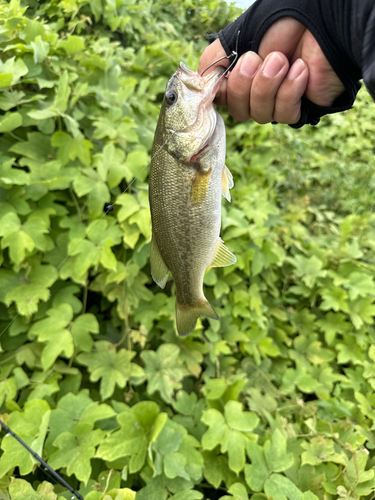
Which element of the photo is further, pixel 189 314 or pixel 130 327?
pixel 130 327

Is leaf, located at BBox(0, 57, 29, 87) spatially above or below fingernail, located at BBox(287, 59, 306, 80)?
below

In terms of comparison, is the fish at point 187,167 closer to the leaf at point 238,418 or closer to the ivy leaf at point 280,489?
the leaf at point 238,418

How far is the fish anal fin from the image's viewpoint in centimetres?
106

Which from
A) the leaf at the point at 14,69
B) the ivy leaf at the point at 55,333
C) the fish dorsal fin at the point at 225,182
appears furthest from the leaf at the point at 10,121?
the fish dorsal fin at the point at 225,182

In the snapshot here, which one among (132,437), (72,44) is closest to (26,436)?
(132,437)

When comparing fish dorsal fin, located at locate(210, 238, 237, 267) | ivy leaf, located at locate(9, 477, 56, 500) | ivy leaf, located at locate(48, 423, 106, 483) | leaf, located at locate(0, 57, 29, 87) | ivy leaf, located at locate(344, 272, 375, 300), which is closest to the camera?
ivy leaf, located at locate(9, 477, 56, 500)

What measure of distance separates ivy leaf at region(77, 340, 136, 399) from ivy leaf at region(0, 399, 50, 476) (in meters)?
0.33

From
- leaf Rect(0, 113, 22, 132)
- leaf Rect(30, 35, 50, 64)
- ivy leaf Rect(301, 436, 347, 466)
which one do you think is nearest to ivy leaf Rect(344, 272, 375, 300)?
ivy leaf Rect(301, 436, 347, 466)

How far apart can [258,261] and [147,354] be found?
98 cm

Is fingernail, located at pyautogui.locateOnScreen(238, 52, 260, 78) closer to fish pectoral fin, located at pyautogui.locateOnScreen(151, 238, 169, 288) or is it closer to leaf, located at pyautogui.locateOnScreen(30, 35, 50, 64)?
fish pectoral fin, located at pyautogui.locateOnScreen(151, 238, 169, 288)

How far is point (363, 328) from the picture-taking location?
236 centimetres

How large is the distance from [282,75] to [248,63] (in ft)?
0.42

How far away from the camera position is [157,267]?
119 cm

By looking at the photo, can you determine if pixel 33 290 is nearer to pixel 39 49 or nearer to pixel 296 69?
pixel 39 49
